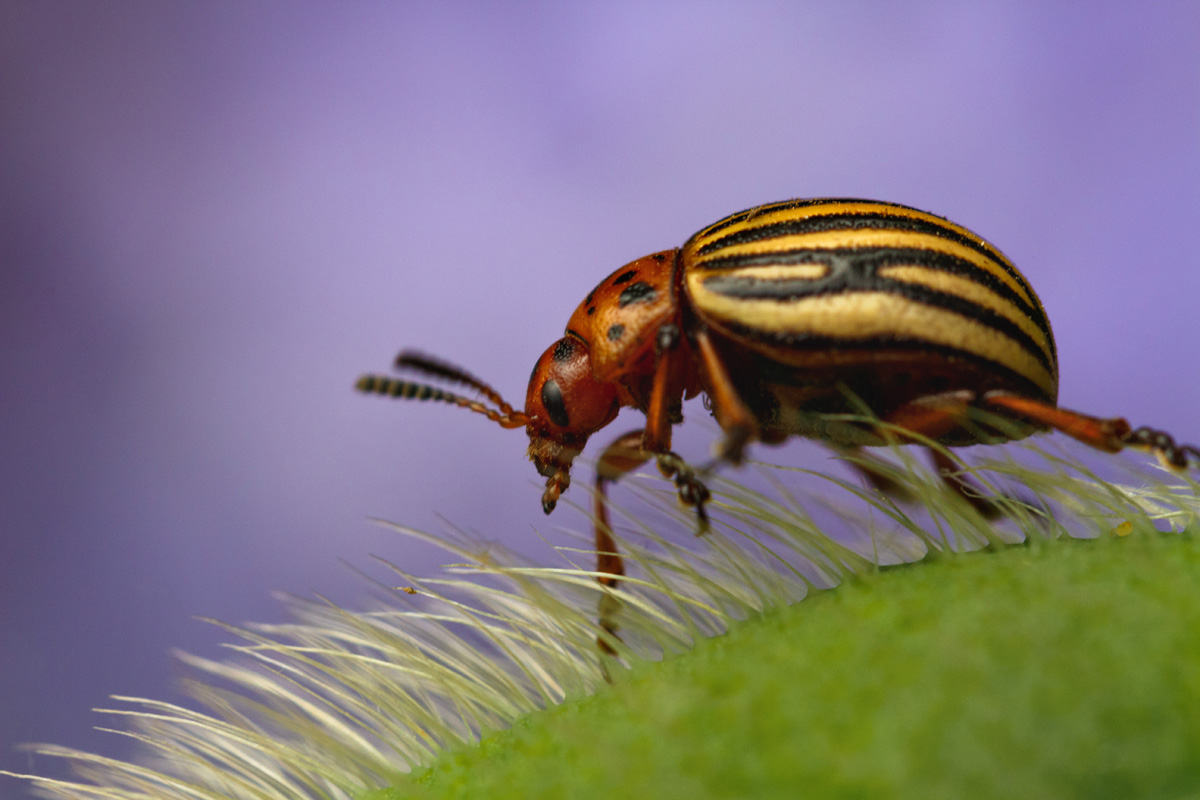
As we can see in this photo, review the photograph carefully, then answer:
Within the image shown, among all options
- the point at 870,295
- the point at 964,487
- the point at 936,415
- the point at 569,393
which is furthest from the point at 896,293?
the point at 569,393

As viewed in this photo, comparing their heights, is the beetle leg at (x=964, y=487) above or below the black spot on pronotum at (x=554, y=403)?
below

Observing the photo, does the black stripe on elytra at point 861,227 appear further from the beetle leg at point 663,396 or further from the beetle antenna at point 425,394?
the beetle antenna at point 425,394

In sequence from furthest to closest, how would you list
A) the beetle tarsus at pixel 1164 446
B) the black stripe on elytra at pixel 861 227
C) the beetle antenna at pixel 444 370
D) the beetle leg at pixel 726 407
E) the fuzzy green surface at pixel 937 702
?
the beetle antenna at pixel 444 370 → the black stripe on elytra at pixel 861 227 → the beetle tarsus at pixel 1164 446 → the beetle leg at pixel 726 407 → the fuzzy green surface at pixel 937 702

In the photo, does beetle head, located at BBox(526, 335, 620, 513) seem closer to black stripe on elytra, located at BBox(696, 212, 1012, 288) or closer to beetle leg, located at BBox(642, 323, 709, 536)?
beetle leg, located at BBox(642, 323, 709, 536)

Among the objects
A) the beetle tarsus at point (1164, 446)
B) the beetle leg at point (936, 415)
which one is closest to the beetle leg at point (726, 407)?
the beetle leg at point (936, 415)

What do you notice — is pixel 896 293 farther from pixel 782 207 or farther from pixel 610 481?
pixel 610 481

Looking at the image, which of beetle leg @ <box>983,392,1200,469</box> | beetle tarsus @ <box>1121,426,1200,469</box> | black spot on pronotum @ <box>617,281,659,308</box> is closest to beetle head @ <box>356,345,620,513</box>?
black spot on pronotum @ <box>617,281,659,308</box>
